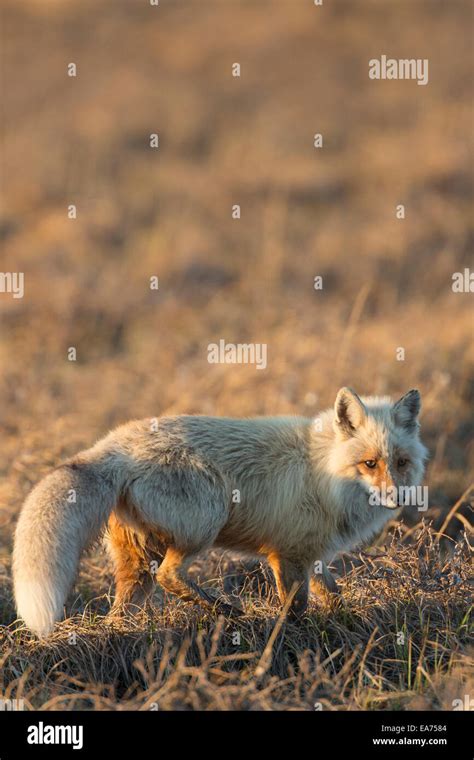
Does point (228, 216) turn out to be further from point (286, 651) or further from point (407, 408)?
point (286, 651)

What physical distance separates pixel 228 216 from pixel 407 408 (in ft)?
35.1

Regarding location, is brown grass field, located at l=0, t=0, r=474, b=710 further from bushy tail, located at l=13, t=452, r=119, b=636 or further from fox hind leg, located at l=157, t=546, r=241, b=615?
bushy tail, located at l=13, t=452, r=119, b=636

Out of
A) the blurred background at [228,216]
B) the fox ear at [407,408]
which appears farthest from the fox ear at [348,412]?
the blurred background at [228,216]

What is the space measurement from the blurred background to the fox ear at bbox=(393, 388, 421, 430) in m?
2.77

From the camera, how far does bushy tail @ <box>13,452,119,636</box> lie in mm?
4438

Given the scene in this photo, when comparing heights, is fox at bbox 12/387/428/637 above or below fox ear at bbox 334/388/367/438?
below

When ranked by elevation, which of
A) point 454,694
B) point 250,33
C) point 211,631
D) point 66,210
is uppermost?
point 250,33

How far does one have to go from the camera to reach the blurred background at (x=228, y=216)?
30.4ft

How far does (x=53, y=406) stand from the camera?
9.12 meters

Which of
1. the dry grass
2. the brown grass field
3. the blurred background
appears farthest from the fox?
the blurred background

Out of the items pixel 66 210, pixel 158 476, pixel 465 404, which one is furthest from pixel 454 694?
pixel 66 210

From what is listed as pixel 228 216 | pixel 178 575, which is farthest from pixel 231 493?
pixel 228 216

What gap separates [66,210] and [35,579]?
11693 mm

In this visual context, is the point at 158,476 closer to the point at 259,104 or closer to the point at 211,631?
the point at 211,631
